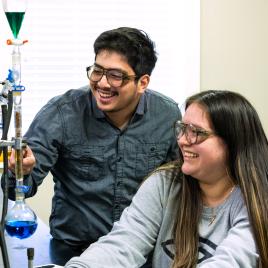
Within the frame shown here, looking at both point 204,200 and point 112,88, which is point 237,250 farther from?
point 112,88

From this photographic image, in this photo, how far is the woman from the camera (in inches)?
59.7

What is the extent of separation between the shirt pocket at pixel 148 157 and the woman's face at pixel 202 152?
1.58 feet

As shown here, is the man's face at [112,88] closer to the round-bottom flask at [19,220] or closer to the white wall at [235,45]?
the round-bottom flask at [19,220]

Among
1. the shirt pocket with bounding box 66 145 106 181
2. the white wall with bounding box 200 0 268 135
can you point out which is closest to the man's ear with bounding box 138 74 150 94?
the shirt pocket with bounding box 66 145 106 181

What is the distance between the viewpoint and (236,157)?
157 cm

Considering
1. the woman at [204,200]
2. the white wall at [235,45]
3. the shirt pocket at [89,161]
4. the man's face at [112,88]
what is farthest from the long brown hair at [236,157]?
the white wall at [235,45]

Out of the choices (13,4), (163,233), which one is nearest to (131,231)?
(163,233)

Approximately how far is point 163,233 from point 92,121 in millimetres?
590

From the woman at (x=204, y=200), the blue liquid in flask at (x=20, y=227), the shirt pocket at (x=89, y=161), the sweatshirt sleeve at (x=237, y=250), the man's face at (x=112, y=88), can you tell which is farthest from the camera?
the shirt pocket at (x=89, y=161)

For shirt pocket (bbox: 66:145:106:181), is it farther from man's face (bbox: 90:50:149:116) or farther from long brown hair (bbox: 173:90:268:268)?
long brown hair (bbox: 173:90:268:268)

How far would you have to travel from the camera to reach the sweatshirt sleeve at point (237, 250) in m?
1.38

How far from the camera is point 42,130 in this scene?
1.95 metres

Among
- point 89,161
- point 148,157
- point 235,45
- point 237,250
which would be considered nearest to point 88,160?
point 89,161

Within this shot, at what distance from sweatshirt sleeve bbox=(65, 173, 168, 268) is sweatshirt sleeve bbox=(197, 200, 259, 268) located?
8.2 inches
